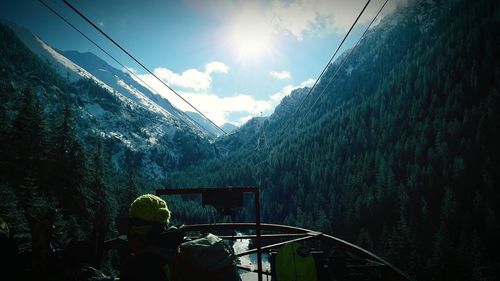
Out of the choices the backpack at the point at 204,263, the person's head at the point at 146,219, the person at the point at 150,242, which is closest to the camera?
the person at the point at 150,242

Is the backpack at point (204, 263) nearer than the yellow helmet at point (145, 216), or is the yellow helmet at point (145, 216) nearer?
the backpack at point (204, 263)

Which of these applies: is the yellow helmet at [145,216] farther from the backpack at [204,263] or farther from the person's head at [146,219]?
the backpack at [204,263]

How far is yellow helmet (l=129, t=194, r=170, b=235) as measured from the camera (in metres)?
3.48

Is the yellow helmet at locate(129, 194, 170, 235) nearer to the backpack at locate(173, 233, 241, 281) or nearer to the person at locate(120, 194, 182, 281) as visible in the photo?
the person at locate(120, 194, 182, 281)

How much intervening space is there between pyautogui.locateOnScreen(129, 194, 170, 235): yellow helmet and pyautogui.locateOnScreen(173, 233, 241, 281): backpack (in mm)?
392

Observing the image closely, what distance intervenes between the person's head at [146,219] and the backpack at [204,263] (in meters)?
0.34

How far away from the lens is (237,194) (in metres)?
6.94

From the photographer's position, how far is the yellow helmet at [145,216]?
3.48 metres

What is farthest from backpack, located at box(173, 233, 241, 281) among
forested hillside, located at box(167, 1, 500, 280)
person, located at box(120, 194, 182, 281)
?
forested hillside, located at box(167, 1, 500, 280)

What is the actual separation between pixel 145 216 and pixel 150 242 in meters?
0.28

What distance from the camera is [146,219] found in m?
3.50

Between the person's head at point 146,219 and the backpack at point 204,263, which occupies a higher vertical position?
the person's head at point 146,219

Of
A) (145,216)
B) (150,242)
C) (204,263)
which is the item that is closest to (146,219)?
(145,216)

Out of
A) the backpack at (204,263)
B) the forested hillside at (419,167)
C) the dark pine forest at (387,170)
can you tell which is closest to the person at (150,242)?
the backpack at (204,263)
